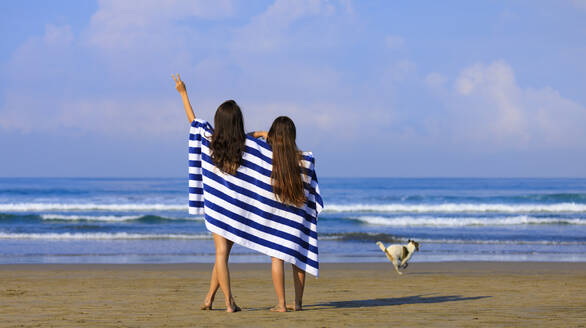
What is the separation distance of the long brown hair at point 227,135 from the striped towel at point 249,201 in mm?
71

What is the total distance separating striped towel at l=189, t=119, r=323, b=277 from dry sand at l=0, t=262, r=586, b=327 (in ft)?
2.07

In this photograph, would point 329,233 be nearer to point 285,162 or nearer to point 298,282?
point 298,282

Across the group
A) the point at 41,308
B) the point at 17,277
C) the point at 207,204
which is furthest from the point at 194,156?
the point at 17,277

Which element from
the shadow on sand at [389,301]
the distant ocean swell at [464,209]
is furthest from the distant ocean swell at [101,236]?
the distant ocean swell at [464,209]

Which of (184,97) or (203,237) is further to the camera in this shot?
(203,237)

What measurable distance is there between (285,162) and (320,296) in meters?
2.41

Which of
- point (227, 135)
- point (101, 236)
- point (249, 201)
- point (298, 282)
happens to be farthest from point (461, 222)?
point (227, 135)

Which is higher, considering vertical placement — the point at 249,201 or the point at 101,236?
the point at 249,201

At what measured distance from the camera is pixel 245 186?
16.4 ft

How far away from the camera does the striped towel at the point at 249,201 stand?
Result: 195 inches

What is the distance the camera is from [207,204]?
499 cm

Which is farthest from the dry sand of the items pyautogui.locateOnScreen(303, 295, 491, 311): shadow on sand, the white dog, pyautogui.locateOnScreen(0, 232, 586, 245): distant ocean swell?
pyautogui.locateOnScreen(0, 232, 586, 245): distant ocean swell

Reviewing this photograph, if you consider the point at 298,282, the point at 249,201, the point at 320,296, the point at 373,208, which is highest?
the point at 249,201

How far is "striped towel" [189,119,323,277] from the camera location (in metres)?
4.96
